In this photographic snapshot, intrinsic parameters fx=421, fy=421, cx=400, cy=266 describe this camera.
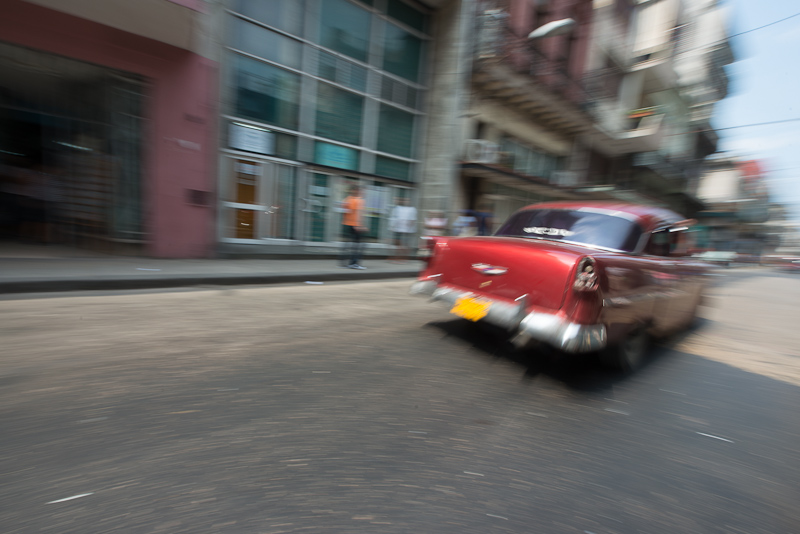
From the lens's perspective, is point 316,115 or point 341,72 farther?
point 341,72

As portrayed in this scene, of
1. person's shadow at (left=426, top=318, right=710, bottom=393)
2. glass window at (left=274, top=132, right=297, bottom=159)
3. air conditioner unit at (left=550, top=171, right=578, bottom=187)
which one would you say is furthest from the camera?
air conditioner unit at (left=550, top=171, right=578, bottom=187)

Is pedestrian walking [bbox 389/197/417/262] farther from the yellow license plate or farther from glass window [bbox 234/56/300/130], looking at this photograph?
the yellow license plate

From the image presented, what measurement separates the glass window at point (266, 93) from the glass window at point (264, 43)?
0.24 metres

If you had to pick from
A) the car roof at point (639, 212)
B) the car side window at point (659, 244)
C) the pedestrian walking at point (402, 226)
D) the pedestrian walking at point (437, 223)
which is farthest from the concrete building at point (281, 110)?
the car side window at point (659, 244)

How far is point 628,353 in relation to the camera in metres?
3.88

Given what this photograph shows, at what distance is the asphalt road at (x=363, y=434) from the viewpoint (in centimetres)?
178

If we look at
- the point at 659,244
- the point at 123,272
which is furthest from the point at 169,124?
the point at 659,244

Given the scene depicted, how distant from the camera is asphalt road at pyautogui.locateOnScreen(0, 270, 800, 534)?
1.78 m

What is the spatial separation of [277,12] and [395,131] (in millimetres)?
4817

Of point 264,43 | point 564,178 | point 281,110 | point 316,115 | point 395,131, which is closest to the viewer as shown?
point 264,43

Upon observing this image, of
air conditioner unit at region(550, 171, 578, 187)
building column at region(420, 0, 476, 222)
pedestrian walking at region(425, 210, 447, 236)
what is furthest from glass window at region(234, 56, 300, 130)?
air conditioner unit at region(550, 171, 578, 187)

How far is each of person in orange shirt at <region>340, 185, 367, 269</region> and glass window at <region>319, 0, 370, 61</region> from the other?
4.96m

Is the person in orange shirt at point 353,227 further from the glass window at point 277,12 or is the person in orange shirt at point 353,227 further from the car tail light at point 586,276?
the car tail light at point 586,276

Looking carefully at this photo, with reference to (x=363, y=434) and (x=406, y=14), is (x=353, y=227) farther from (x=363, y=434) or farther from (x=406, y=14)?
(x=406, y=14)
